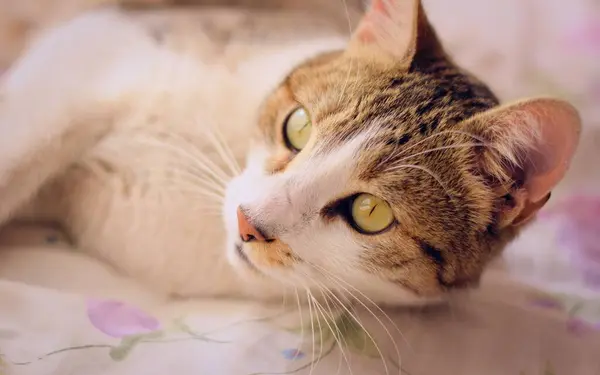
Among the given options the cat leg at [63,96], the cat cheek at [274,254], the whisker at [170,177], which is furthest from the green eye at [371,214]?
the cat leg at [63,96]

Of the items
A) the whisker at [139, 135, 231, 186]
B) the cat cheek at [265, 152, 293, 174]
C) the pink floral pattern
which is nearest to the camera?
the cat cheek at [265, 152, 293, 174]

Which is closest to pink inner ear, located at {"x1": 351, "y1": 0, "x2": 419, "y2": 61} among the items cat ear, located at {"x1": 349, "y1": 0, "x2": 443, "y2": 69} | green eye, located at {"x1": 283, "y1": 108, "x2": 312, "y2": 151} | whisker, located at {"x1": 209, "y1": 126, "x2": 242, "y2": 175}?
cat ear, located at {"x1": 349, "y1": 0, "x2": 443, "y2": 69}

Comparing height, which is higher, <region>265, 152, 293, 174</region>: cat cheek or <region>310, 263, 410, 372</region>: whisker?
<region>265, 152, 293, 174</region>: cat cheek

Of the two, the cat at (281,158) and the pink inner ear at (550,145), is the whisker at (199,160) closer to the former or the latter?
the cat at (281,158)

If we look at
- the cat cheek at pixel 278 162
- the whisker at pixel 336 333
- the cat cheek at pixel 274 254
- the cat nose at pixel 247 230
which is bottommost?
the whisker at pixel 336 333

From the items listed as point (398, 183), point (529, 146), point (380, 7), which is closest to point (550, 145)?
point (529, 146)

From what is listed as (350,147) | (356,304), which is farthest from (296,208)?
(356,304)

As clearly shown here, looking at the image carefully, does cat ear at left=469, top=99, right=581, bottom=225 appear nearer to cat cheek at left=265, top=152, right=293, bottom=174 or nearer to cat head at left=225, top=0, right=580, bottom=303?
cat head at left=225, top=0, right=580, bottom=303
